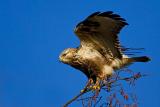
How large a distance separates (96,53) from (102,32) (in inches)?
15.8

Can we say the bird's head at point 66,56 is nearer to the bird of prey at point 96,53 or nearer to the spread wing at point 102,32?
the bird of prey at point 96,53

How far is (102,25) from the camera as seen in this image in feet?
19.5

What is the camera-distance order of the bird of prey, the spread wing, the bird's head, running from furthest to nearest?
the bird's head
the bird of prey
the spread wing

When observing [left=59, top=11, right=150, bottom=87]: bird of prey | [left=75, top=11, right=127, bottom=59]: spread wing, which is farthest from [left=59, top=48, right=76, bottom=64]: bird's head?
[left=75, top=11, right=127, bottom=59]: spread wing

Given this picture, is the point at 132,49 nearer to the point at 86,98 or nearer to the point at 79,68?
the point at 79,68

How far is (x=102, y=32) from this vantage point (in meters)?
6.16

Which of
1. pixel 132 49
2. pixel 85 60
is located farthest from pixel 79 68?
pixel 132 49

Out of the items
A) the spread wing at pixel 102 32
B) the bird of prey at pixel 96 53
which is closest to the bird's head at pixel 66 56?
the bird of prey at pixel 96 53

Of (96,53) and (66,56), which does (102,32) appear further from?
(66,56)

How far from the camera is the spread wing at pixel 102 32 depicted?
571 centimetres

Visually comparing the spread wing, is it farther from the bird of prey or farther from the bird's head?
the bird's head

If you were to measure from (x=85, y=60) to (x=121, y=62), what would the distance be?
0.54m

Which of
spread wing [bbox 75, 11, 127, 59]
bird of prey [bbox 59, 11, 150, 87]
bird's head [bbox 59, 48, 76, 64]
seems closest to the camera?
spread wing [bbox 75, 11, 127, 59]

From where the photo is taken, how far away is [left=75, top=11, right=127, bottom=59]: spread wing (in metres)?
5.71
